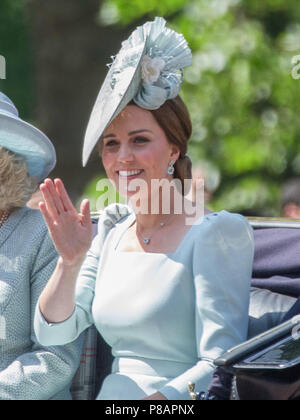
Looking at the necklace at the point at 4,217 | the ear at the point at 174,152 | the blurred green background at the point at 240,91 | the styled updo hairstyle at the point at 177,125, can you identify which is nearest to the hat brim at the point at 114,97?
the styled updo hairstyle at the point at 177,125

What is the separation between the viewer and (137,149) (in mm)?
2811

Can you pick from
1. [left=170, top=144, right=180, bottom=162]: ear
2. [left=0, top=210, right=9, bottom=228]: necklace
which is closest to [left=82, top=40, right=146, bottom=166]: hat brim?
[left=170, top=144, right=180, bottom=162]: ear

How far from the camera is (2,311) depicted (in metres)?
2.97

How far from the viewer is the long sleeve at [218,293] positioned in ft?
8.48

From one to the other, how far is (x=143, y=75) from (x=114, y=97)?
0.12m

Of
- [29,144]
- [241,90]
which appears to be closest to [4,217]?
[29,144]

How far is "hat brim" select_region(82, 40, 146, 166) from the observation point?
278cm

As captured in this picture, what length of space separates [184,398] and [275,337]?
1.10 ft

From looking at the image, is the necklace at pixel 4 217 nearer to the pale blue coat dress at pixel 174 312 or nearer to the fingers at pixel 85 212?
the pale blue coat dress at pixel 174 312

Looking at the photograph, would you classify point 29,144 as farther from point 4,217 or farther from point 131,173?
point 131,173

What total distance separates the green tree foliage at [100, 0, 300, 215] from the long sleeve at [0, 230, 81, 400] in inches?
166

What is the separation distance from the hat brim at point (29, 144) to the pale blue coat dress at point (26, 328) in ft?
0.72

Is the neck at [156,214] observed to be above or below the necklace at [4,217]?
above
